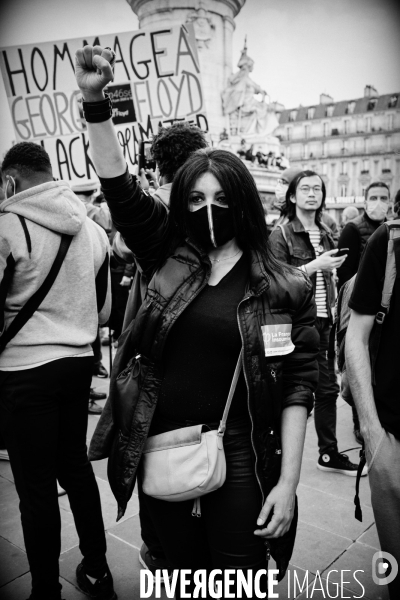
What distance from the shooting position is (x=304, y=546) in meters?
2.76

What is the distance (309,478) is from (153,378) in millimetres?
2380

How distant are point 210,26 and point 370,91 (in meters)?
55.7

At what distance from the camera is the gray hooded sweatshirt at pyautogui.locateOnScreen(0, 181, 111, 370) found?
6.84ft

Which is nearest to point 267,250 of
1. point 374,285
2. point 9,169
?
point 374,285

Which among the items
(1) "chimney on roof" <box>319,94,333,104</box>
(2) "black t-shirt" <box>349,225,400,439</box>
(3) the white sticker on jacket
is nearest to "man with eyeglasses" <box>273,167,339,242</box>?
(2) "black t-shirt" <box>349,225,400,439</box>

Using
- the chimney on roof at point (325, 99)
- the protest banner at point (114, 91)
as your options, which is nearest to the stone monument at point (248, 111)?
the protest banner at point (114, 91)

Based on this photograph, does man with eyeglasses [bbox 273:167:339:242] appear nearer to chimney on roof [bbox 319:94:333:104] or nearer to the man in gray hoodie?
the man in gray hoodie

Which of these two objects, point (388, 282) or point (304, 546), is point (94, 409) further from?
point (388, 282)

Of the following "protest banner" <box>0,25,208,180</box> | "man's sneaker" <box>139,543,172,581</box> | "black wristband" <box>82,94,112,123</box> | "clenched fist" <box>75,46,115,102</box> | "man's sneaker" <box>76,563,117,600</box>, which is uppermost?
"protest banner" <box>0,25,208,180</box>

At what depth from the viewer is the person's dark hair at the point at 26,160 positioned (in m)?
2.24

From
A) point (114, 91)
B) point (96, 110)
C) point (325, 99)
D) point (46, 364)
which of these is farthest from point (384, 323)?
point (325, 99)

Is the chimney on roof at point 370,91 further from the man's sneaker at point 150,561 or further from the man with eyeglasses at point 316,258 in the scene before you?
the man's sneaker at point 150,561

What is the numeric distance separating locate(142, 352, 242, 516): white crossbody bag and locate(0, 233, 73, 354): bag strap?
831mm

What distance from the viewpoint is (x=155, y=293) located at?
1.67 meters
